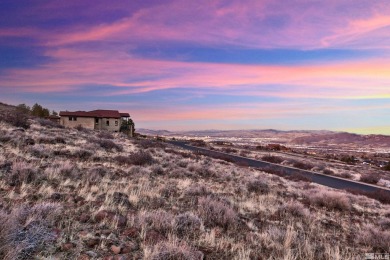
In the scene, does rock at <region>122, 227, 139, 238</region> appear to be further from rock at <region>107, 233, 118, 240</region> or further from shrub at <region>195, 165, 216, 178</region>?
shrub at <region>195, 165, 216, 178</region>

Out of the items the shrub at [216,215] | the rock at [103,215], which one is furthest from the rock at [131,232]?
the shrub at [216,215]

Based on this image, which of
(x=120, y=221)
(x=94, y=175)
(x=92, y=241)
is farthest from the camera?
(x=94, y=175)

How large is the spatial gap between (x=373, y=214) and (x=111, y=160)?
1320 cm

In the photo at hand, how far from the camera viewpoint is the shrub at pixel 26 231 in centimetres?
369

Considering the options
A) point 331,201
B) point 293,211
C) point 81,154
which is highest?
point 81,154

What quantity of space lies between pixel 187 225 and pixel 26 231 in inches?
128

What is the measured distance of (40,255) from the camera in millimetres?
4039

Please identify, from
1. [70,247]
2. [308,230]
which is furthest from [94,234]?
[308,230]

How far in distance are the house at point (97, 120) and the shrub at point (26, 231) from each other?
57947 millimetres

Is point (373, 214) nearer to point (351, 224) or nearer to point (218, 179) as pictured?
point (351, 224)

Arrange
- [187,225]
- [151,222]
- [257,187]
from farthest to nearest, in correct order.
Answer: [257,187]
[187,225]
[151,222]

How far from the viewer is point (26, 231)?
4.38 metres

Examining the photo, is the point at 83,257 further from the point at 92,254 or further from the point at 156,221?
the point at 156,221

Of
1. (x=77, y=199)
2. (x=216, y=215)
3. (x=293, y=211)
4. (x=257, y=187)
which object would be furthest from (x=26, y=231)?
(x=257, y=187)
